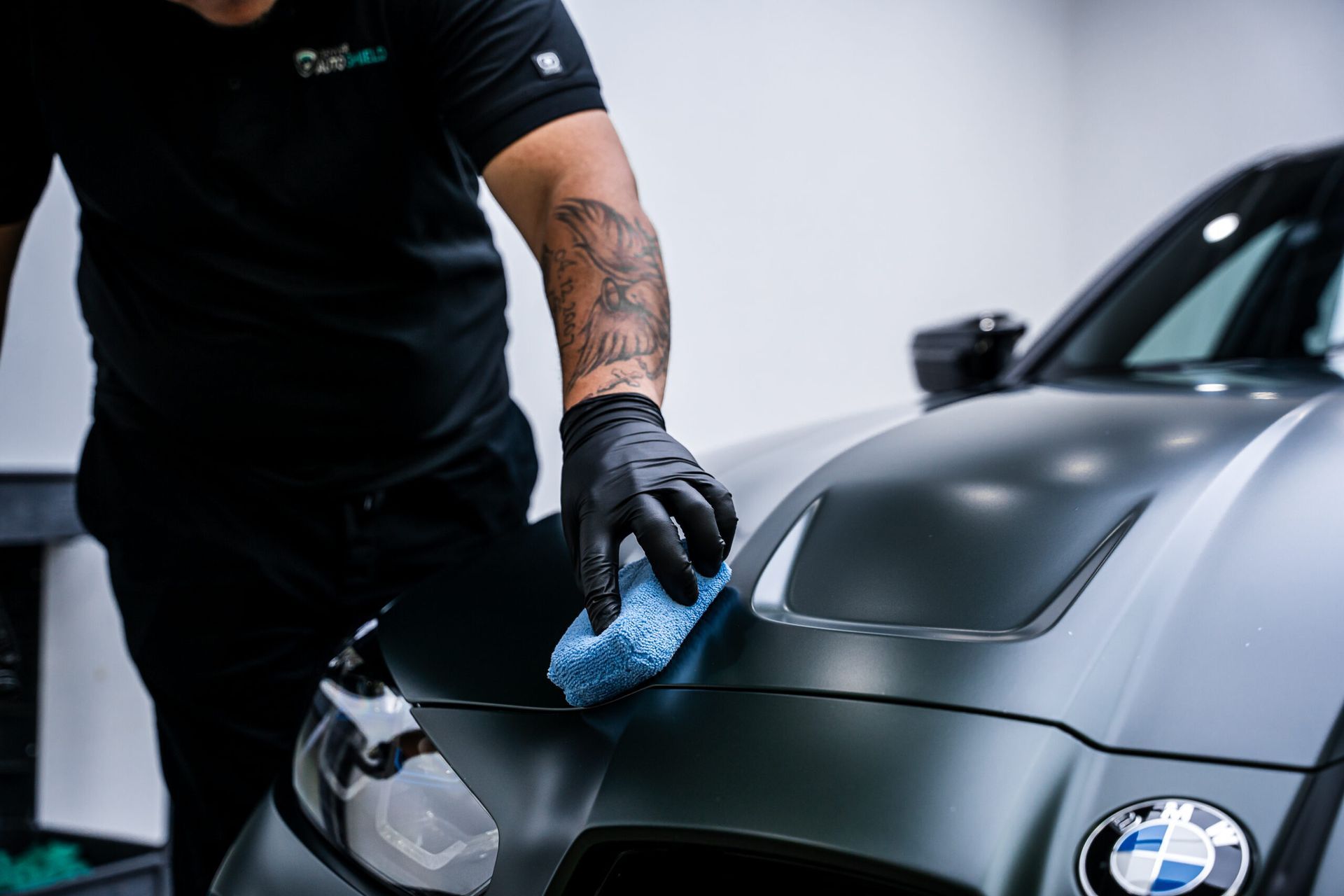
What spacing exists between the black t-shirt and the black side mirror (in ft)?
2.04

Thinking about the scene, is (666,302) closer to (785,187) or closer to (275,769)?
(275,769)

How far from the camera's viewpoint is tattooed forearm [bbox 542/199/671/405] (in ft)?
2.91

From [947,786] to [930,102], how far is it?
10.8ft

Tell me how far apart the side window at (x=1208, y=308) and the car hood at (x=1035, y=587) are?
42 centimetres

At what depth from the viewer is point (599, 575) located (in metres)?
0.70

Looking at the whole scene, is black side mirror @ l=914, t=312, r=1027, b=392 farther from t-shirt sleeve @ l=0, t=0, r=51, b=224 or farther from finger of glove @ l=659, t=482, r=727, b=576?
t-shirt sleeve @ l=0, t=0, r=51, b=224

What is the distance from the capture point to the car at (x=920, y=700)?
1.67ft

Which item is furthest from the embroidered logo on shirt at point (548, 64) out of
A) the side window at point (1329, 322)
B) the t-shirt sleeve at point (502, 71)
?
the side window at point (1329, 322)

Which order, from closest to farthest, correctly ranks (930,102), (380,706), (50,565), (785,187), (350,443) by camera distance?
1. (380,706)
2. (350,443)
3. (50,565)
4. (785,187)
5. (930,102)

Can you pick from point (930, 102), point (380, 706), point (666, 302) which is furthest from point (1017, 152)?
point (380, 706)

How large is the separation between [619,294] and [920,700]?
489mm

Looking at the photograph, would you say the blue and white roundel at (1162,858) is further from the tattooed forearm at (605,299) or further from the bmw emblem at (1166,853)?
the tattooed forearm at (605,299)

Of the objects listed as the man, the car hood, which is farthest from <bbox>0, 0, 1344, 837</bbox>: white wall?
the car hood

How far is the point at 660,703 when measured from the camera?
2.09 feet
